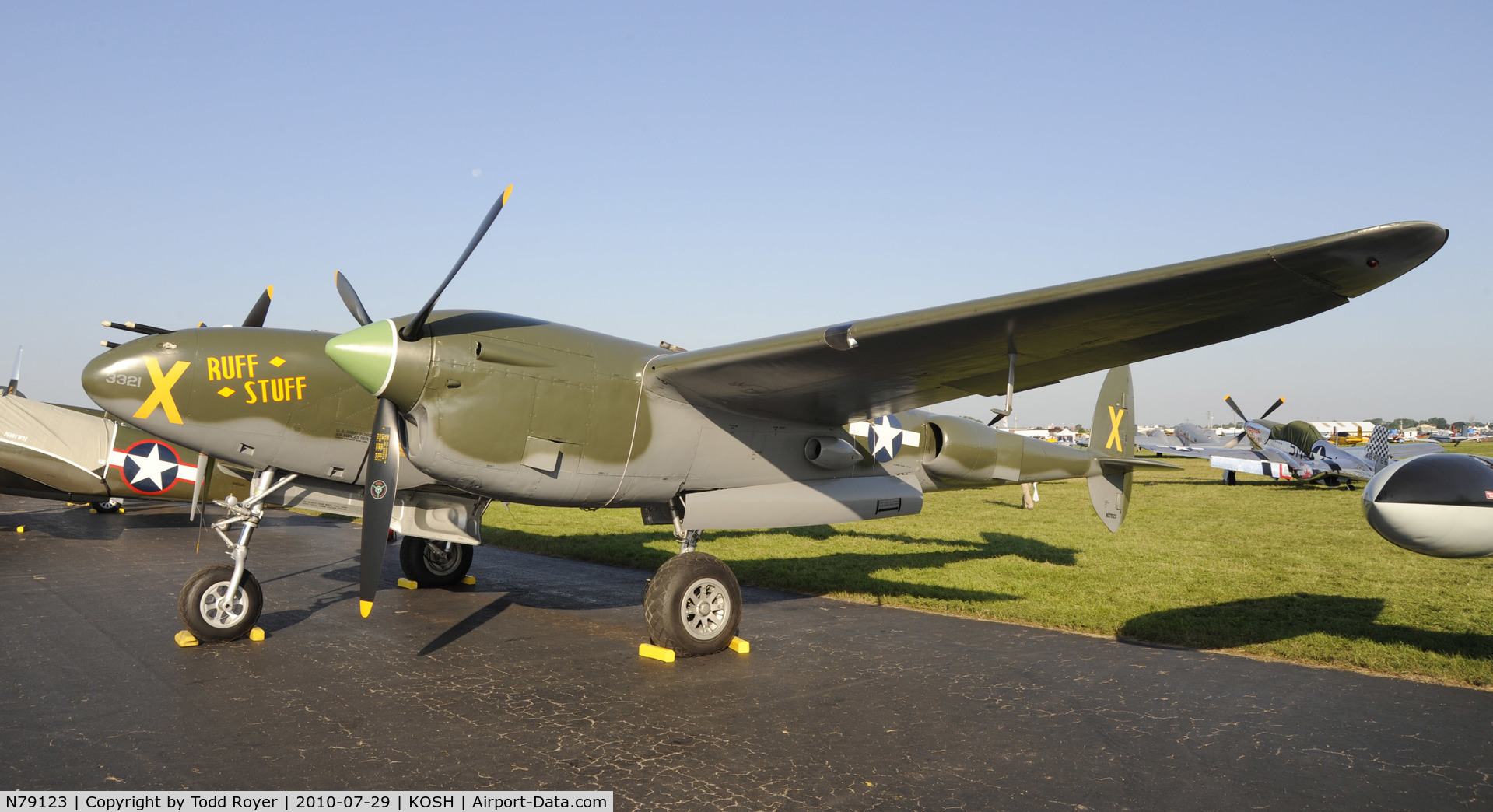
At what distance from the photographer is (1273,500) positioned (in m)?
30.2

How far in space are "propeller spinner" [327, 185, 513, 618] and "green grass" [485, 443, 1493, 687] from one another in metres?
6.66

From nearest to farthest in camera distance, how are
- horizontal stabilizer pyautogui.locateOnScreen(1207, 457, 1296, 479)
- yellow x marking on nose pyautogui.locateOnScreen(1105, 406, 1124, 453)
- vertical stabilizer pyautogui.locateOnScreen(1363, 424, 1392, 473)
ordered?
1. yellow x marking on nose pyautogui.locateOnScreen(1105, 406, 1124, 453)
2. vertical stabilizer pyautogui.locateOnScreen(1363, 424, 1392, 473)
3. horizontal stabilizer pyautogui.locateOnScreen(1207, 457, 1296, 479)

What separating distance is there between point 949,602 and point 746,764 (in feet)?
21.4

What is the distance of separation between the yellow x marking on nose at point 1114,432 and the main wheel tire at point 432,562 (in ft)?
37.5

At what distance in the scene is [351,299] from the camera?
9008mm

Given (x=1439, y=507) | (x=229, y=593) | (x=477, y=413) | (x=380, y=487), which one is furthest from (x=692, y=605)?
(x=1439, y=507)

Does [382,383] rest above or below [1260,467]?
above

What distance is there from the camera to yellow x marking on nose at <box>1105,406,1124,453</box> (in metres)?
15.0

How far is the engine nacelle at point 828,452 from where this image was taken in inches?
363

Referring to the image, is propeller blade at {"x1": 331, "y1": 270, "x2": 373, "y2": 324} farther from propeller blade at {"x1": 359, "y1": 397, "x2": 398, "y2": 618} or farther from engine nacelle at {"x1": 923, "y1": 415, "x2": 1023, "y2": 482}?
engine nacelle at {"x1": 923, "y1": 415, "x2": 1023, "y2": 482}

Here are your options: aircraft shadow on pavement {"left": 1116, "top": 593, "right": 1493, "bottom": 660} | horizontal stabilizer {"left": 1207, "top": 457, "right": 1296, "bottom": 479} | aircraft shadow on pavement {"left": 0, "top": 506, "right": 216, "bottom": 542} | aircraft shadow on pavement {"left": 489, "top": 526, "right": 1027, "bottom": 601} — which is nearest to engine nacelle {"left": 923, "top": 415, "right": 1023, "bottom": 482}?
aircraft shadow on pavement {"left": 489, "top": 526, "right": 1027, "bottom": 601}

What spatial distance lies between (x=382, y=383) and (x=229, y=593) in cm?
326

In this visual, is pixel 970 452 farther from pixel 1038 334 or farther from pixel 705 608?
pixel 705 608

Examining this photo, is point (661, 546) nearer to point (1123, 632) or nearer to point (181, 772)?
point (1123, 632)
